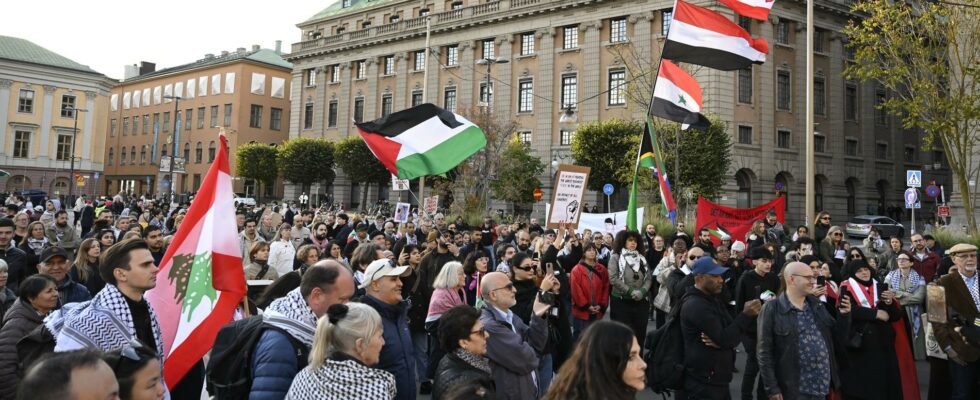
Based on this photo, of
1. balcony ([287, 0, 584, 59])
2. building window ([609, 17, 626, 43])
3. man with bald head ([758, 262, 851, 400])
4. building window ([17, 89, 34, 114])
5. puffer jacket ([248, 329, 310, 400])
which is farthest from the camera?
building window ([17, 89, 34, 114])

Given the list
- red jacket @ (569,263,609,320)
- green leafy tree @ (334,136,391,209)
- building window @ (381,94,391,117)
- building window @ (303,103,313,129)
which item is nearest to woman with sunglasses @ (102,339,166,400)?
red jacket @ (569,263,609,320)

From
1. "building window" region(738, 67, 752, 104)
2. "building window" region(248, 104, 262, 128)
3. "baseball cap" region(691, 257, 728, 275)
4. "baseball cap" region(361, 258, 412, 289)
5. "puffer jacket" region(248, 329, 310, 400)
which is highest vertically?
"building window" region(248, 104, 262, 128)

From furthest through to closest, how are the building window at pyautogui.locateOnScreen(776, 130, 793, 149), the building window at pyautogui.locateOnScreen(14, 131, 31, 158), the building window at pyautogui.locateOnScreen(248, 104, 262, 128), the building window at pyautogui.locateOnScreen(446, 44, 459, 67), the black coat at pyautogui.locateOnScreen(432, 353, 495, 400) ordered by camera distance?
the building window at pyautogui.locateOnScreen(248, 104, 262, 128), the building window at pyautogui.locateOnScreen(14, 131, 31, 158), the building window at pyautogui.locateOnScreen(446, 44, 459, 67), the building window at pyautogui.locateOnScreen(776, 130, 793, 149), the black coat at pyautogui.locateOnScreen(432, 353, 495, 400)

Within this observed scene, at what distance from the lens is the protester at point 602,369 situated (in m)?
3.04

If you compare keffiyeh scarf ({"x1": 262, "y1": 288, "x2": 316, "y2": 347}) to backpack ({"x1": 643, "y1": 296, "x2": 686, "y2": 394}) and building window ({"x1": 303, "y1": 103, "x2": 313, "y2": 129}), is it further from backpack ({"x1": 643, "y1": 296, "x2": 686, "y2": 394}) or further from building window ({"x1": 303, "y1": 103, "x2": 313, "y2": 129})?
building window ({"x1": 303, "y1": 103, "x2": 313, "y2": 129})

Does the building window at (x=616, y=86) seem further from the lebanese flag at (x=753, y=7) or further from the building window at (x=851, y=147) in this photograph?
the lebanese flag at (x=753, y=7)

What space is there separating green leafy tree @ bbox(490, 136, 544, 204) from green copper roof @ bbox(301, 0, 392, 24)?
2375 centimetres

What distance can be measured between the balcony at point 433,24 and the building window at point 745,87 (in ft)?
35.2

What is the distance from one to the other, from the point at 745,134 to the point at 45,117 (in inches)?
2647

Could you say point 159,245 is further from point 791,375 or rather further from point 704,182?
point 704,182

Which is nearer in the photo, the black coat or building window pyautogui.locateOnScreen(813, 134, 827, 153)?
the black coat

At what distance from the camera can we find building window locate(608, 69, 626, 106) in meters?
42.7

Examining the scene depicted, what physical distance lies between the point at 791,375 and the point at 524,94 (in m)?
43.2

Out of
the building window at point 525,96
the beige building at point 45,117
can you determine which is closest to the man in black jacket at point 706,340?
the building window at point 525,96
